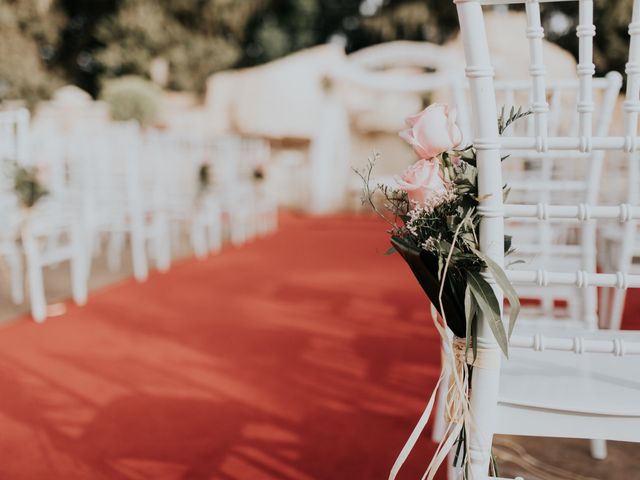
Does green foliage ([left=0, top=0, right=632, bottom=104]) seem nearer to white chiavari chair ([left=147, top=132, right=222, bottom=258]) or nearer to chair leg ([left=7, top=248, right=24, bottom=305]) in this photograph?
white chiavari chair ([left=147, top=132, right=222, bottom=258])

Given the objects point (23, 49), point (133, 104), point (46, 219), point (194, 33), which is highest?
point (194, 33)

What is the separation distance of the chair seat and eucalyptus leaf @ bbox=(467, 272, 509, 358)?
0.16m

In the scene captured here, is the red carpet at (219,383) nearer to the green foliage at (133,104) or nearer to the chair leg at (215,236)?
the chair leg at (215,236)

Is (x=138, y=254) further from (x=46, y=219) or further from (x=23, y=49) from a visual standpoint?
(x=23, y=49)

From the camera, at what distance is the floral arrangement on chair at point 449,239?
0.93 m

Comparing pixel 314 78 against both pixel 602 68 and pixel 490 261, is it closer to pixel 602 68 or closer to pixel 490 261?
pixel 602 68

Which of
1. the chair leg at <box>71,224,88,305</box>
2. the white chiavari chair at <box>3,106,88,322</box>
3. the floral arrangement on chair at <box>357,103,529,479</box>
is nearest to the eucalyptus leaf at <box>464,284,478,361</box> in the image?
the floral arrangement on chair at <box>357,103,529,479</box>

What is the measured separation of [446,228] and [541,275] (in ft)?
0.51

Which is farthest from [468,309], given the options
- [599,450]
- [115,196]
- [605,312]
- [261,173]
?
[261,173]

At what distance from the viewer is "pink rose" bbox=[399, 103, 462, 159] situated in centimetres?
96

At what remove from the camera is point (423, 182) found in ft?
→ 3.16

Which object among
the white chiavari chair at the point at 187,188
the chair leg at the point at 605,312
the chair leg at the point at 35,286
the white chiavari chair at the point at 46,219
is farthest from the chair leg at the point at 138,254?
the chair leg at the point at 605,312

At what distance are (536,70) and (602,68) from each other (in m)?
13.7


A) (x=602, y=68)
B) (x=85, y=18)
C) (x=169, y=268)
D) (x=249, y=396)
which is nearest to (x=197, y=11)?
(x=85, y=18)
